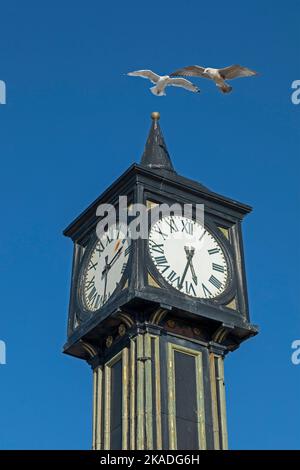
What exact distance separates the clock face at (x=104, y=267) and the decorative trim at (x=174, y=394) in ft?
7.33

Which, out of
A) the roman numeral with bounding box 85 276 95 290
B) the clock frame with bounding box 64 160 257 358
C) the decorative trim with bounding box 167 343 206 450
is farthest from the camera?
the roman numeral with bounding box 85 276 95 290

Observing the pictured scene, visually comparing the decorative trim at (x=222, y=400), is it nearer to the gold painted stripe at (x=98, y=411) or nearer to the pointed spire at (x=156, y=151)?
the gold painted stripe at (x=98, y=411)

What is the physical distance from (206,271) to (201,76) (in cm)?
572

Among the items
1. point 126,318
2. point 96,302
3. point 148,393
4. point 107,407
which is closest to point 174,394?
point 148,393

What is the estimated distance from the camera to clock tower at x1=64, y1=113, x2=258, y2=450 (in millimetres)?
34969

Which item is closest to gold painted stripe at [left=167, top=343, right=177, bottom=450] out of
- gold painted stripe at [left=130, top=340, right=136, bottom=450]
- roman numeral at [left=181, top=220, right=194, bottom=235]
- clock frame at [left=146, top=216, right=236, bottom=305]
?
gold painted stripe at [left=130, top=340, right=136, bottom=450]

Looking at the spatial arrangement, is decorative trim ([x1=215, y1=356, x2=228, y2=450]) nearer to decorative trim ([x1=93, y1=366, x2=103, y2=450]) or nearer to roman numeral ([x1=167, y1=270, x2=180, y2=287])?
roman numeral ([x1=167, y1=270, x2=180, y2=287])

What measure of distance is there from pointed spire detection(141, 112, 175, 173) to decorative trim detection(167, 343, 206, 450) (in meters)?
5.57

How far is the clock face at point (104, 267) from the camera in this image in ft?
120

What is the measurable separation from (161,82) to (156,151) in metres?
1.87

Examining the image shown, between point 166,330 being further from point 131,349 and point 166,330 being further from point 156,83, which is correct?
point 156,83
